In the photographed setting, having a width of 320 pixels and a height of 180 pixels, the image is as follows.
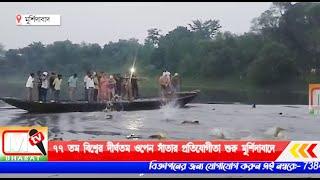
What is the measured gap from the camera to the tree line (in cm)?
595

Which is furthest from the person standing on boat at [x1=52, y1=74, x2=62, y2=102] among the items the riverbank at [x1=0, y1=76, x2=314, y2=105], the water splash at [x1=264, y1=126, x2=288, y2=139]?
the water splash at [x1=264, y1=126, x2=288, y2=139]

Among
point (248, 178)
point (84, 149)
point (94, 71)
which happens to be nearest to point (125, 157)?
point (84, 149)

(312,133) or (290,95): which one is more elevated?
(290,95)

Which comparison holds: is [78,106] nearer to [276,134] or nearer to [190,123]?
[190,123]

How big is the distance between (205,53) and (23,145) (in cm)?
303

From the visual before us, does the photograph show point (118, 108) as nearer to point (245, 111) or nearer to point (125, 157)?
point (245, 111)

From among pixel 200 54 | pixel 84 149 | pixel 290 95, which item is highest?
pixel 200 54

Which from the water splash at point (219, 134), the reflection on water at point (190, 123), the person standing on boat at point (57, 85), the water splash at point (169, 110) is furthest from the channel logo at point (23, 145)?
the water splash at point (169, 110)

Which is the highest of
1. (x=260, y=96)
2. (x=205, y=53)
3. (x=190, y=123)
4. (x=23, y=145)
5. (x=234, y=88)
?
(x=205, y=53)

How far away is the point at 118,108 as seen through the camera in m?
10.5

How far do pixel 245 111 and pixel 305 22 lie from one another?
338 centimetres

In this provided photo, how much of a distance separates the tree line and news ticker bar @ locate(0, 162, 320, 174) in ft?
5.42

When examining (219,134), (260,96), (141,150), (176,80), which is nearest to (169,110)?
(260,96)

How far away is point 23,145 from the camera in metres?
4.77
